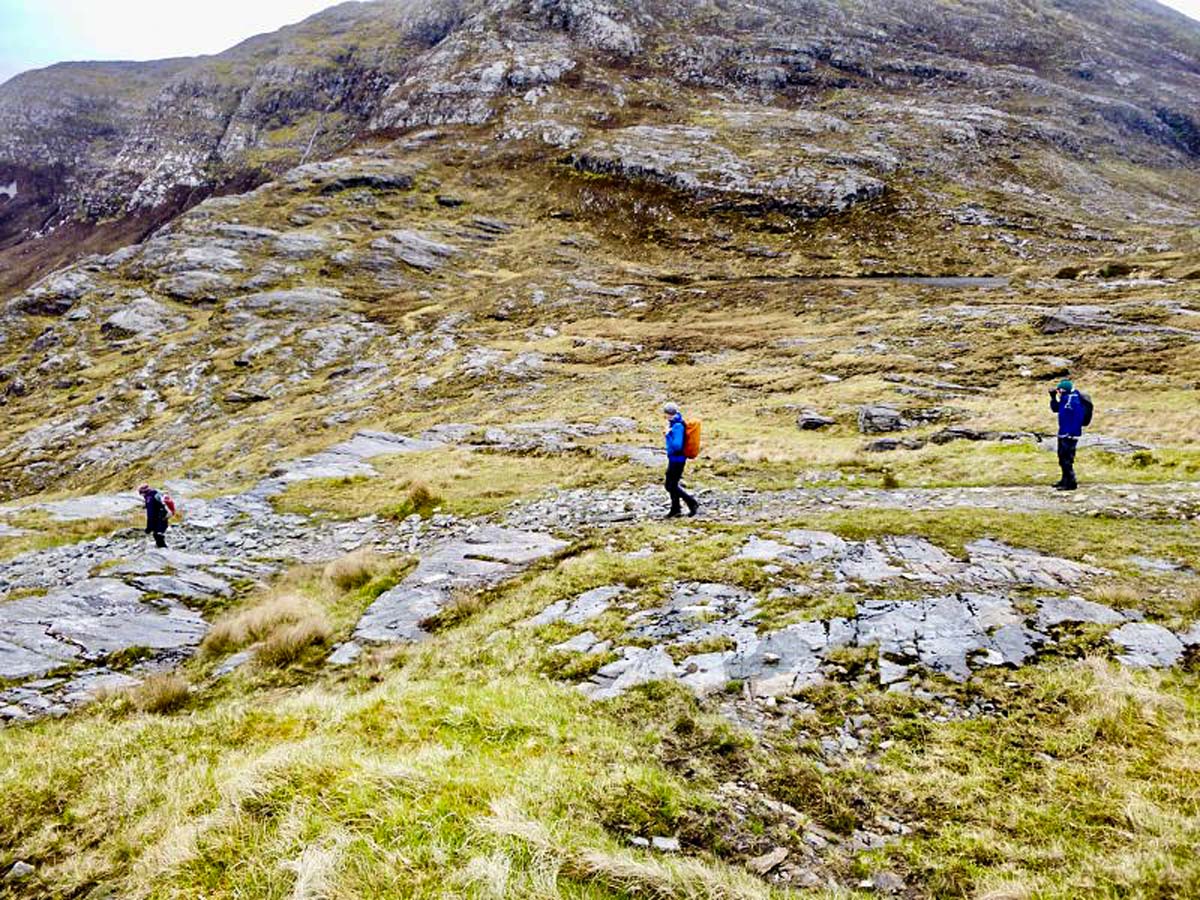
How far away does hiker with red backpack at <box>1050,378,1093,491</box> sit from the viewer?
14938mm

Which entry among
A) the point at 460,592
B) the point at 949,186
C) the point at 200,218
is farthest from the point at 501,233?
the point at 460,592

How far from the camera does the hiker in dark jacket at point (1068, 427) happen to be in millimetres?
14938

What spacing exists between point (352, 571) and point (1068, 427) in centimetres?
1776

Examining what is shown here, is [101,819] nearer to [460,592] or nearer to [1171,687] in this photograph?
[460,592]

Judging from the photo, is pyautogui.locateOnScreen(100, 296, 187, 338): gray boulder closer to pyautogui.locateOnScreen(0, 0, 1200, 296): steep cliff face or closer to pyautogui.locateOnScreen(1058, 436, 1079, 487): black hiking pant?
pyautogui.locateOnScreen(0, 0, 1200, 296): steep cliff face

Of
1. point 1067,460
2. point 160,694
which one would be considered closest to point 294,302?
point 160,694

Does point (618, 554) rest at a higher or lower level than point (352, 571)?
higher

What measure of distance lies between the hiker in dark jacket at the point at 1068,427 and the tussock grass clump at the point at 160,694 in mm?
18707

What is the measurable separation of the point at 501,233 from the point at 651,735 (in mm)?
78069

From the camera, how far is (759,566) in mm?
10594

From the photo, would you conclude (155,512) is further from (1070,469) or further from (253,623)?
(1070,469)

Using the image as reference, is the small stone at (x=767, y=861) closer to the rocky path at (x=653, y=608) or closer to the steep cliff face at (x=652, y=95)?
the rocky path at (x=653, y=608)

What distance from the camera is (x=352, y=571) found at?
13648 millimetres

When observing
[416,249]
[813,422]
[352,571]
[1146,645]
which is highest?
[416,249]
